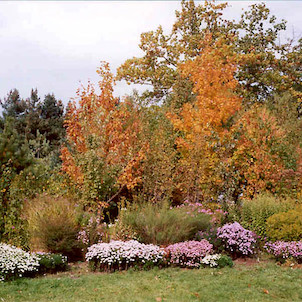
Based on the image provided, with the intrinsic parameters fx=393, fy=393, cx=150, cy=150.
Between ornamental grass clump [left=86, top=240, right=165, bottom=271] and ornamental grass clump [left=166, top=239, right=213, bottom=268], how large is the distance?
189 millimetres

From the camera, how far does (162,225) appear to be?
8023 mm

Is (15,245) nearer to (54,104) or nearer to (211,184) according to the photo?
(211,184)

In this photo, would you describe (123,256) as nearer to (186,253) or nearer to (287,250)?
(186,253)

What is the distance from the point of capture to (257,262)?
25.8ft

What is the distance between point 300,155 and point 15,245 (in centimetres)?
955

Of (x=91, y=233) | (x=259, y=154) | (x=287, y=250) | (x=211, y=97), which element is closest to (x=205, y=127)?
(x=211, y=97)

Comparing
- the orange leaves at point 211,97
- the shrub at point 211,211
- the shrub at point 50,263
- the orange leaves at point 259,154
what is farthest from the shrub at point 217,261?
the orange leaves at point 211,97

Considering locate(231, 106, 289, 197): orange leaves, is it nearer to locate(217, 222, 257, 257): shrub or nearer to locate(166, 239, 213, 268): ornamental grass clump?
locate(217, 222, 257, 257): shrub

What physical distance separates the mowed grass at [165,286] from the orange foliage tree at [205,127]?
166 inches

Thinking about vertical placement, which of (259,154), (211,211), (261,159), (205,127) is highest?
(205,127)

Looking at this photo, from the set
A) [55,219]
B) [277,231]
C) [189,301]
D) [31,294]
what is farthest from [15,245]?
[277,231]

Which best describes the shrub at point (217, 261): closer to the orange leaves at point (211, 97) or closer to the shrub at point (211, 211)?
the shrub at point (211, 211)

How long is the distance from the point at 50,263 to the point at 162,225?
90.9 inches

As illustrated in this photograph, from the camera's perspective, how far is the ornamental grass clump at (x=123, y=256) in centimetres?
713
